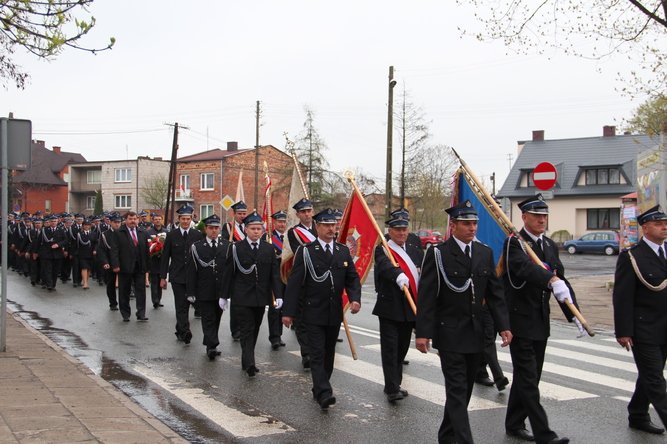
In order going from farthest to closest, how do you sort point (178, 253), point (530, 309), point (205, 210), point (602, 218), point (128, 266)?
point (205, 210) → point (602, 218) → point (128, 266) → point (178, 253) → point (530, 309)

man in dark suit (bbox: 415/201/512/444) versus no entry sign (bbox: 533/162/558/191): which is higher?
no entry sign (bbox: 533/162/558/191)

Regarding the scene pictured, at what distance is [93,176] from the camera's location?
85125 millimetres

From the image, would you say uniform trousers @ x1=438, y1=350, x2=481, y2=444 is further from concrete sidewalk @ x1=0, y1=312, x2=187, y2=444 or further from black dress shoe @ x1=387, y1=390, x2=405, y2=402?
concrete sidewalk @ x1=0, y1=312, x2=187, y2=444

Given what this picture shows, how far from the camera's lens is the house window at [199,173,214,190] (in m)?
71.1

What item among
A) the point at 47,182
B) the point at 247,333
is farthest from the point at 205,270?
the point at 47,182

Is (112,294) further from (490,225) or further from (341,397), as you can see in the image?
(490,225)

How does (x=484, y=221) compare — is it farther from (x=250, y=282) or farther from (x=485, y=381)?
(x=250, y=282)

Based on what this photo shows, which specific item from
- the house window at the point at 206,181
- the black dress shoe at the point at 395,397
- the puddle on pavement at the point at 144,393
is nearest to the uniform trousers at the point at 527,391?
the black dress shoe at the point at 395,397

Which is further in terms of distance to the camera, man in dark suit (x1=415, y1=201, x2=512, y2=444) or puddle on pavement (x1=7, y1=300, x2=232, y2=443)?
puddle on pavement (x1=7, y1=300, x2=232, y2=443)

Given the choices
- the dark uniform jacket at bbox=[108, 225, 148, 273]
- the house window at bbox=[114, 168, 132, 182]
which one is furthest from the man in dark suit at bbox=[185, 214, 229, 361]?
the house window at bbox=[114, 168, 132, 182]

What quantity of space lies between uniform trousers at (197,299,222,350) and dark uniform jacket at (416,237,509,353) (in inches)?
194

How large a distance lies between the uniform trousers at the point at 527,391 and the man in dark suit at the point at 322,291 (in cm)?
185

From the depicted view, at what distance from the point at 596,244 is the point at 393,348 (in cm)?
4340

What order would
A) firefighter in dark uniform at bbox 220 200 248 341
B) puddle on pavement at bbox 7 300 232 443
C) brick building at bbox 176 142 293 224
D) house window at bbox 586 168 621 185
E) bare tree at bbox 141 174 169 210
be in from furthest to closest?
bare tree at bbox 141 174 169 210 < brick building at bbox 176 142 293 224 < house window at bbox 586 168 621 185 < firefighter in dark uniform at bbox 220 200 248 341 < puddle on pavement at bbox 7 300 232 443
